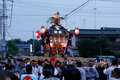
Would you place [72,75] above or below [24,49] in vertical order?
above

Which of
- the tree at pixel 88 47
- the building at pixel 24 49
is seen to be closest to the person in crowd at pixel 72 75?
the tree at pixel 88 47

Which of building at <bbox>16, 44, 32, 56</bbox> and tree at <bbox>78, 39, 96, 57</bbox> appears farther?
building at <bbox>16, 44, 32, 56</bbox>

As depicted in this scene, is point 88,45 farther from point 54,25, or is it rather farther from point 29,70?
point 29,70

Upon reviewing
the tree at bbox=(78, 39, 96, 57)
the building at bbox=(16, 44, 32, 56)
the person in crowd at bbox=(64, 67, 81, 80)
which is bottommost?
the building at bbox=(16, 44, 32, 56)

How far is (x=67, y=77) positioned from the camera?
134 inches

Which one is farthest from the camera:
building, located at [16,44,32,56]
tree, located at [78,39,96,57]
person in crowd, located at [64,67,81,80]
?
building, located at [16,44,32,56]

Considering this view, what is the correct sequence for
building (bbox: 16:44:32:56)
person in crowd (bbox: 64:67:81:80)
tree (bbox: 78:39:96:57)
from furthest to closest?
building (bbox: 16:44:32:56), tree (bbox: 78:39:96:57), person in crowd (bbox: 64:67:81:80)

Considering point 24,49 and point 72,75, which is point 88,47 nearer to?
point 72,75

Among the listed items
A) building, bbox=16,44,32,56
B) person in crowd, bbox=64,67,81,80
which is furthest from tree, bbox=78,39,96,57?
building, bbox=16,44,32,56

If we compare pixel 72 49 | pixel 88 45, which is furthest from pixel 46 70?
pixel 72 49

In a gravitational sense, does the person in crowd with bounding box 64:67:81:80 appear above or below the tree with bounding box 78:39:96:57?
above

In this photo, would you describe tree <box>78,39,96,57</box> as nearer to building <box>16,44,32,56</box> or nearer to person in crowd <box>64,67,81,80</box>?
person in crowd <box>64,67,81,80</box>

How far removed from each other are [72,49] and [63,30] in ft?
63.3

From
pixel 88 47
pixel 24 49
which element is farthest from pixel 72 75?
pixel 24 49
